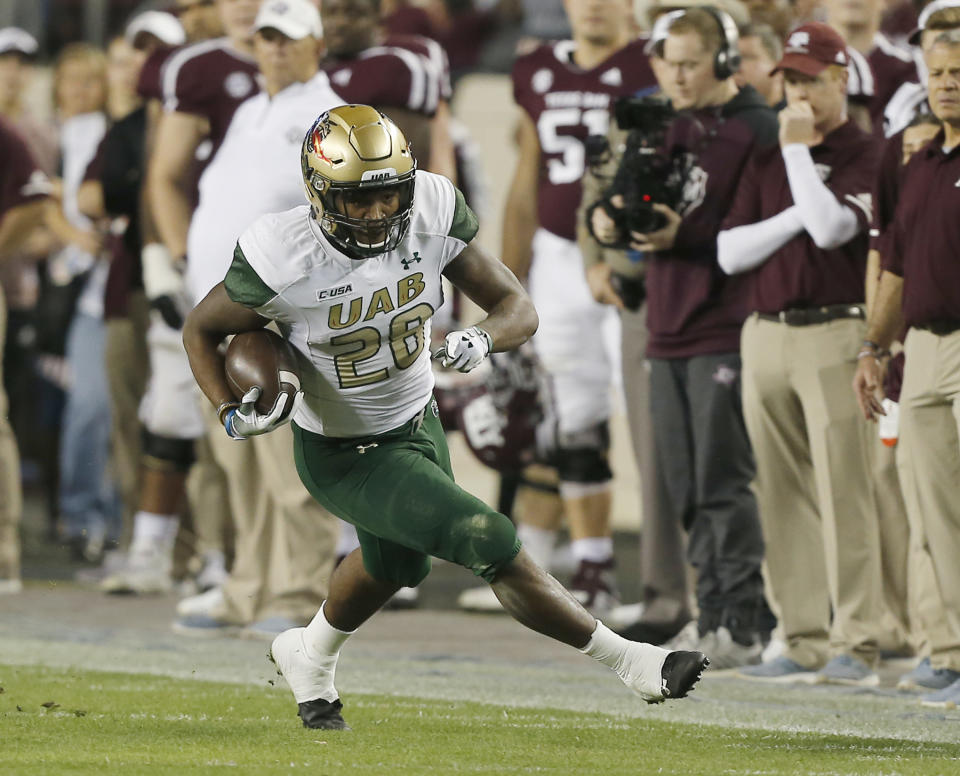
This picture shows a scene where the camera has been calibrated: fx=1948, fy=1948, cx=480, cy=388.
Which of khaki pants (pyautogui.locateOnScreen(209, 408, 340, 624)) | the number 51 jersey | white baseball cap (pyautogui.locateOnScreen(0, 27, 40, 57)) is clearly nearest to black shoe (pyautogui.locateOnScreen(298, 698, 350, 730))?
the number 51 jersey

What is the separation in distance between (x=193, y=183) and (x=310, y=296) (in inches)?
136

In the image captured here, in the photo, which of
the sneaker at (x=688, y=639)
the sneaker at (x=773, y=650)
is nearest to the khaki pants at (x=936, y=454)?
the sneaker at (x=773, y=650)

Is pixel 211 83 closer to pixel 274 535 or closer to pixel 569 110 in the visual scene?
pixel 569 110

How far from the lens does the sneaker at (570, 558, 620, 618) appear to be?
8281 mm

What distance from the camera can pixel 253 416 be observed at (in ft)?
16.3

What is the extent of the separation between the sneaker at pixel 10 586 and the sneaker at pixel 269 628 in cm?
189

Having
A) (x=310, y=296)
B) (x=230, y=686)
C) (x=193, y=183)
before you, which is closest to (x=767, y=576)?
(x=230, y=686)

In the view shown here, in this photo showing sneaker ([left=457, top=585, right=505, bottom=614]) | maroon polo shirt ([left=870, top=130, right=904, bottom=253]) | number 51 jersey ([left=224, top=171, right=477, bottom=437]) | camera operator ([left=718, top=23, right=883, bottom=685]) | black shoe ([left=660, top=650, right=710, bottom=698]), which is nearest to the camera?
black shoe ([left=660, top=650, right=710, bottom=698])

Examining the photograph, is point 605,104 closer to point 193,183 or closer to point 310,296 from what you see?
point 193,183

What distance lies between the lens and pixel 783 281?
6676mm

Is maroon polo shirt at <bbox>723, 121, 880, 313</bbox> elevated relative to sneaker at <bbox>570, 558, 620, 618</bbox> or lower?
elevated

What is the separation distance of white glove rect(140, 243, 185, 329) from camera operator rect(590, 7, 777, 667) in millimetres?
2099

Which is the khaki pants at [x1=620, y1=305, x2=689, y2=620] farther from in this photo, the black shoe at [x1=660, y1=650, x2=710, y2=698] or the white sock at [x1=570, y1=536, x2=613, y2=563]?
the black shoe at [x1=660, y1=650, x2=710, y2=698]

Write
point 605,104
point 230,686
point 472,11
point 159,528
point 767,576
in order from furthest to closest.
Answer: point 472,11 < point 159,528 < point 605,104 < point 767,576 < point 230,686
